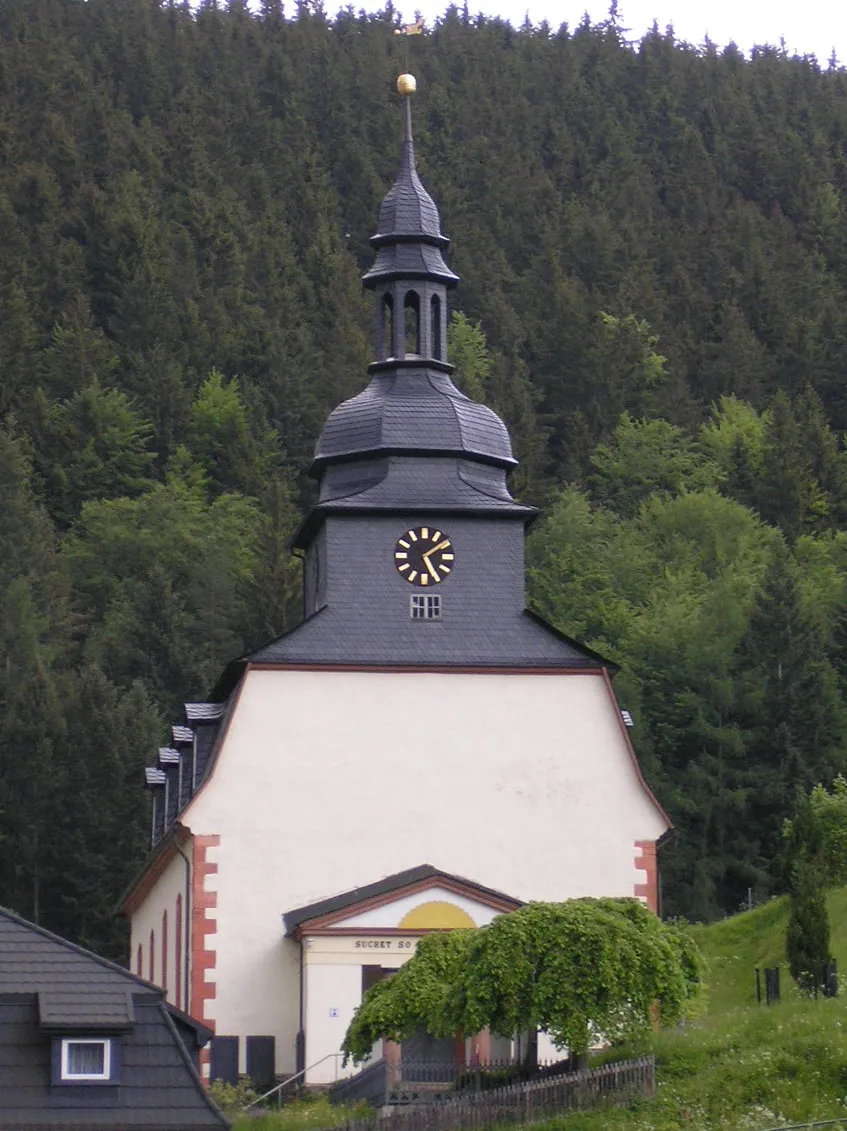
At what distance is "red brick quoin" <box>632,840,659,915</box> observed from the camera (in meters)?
49.7

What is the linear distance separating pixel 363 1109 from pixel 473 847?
1034cm

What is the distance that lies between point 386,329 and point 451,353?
240 feet

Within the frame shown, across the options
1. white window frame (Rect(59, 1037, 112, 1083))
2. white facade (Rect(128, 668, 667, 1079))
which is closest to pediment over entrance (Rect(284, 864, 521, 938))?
white facade (Rect(128, 668, 667, 1079))

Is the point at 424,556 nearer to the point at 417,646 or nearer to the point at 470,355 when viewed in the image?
the point at 417,646

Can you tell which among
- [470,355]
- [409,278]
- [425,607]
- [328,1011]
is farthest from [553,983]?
[470,355]

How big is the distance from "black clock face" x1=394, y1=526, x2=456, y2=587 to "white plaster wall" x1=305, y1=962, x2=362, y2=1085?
7572mm

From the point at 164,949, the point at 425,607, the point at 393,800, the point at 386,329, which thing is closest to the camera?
the point at 393,800

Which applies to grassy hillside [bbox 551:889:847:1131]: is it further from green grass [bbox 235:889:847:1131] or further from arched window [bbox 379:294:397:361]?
arched window [bbox 379:294:397:361]

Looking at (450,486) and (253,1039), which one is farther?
(450,486)

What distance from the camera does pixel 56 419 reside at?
11981 cm

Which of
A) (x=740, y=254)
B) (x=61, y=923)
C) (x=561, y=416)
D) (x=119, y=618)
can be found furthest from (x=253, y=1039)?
(x=740, y=254)

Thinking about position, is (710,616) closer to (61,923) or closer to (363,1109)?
(61,923)

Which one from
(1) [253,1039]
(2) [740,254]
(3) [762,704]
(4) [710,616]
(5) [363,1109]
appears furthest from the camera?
(2) [740,254]

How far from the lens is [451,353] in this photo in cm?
12812
